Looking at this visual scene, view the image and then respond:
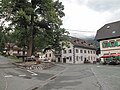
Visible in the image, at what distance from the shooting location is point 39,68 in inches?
1136

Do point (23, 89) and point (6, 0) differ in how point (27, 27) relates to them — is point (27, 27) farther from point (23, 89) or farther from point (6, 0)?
point (23, 89)

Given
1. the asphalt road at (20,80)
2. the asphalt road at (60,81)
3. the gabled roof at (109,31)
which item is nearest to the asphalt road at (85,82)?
the asphalt road at (60,81)

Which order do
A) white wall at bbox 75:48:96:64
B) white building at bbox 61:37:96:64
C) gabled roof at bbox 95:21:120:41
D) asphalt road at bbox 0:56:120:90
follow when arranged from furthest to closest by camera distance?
white wall at bbox 75:48:96:64
white building at bbox 61:37:96:64
gabled roof at bbox 95:21:120:41
asphalt road at bbox 0:56:120:90

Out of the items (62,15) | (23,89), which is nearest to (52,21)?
(62,15)

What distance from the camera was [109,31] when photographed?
2029 inches

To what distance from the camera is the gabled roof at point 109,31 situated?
161 ft

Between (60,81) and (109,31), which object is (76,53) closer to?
(109,31)

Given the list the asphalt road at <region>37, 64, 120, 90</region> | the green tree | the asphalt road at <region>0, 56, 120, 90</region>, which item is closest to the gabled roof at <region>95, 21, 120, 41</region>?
the green tree

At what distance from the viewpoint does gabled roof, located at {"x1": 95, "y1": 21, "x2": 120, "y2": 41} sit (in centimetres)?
4916

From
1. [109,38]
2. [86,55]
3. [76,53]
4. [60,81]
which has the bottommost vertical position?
[60,81]

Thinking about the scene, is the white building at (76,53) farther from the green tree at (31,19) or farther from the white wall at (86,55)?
the green tree at (31,19)

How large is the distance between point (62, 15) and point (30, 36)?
10598 mm

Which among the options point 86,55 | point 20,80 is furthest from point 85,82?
point 86,55

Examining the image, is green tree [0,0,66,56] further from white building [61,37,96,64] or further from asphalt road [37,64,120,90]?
Answer: white building [61,37,96,64]
